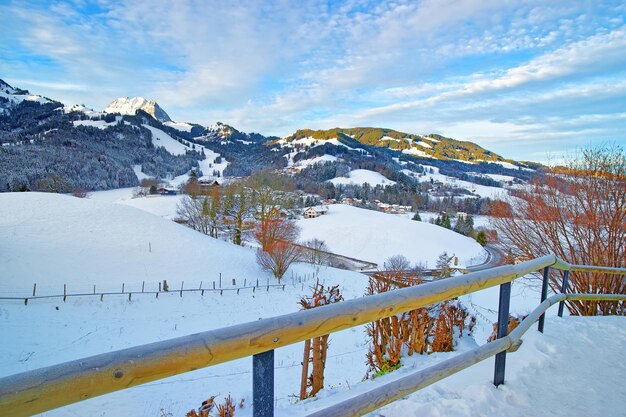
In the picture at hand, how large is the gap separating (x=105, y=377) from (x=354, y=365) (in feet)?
40.6

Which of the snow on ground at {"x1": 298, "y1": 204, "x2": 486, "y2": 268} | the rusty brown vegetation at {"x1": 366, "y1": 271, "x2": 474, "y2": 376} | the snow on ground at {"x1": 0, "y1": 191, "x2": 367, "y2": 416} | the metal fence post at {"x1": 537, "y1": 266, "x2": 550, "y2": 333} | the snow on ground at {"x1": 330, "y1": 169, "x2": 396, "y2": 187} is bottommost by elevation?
the snow on ground at {"x1": 298, "y1": 204, "x2": 486, "y2": 268}

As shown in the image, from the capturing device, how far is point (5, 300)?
15.5 metres

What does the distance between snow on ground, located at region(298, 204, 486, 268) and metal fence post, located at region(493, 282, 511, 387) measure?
1697 inches

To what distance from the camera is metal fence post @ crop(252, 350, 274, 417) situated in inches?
56.2

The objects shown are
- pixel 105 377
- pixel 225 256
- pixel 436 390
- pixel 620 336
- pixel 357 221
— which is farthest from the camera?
pixel 357 221

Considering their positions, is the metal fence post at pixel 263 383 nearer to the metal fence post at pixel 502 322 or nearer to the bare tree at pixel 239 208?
the metal fence post at pixel 502 322

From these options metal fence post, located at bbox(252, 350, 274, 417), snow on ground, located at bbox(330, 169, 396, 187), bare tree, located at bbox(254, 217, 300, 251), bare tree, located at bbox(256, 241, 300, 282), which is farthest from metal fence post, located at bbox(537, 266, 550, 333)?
snow on ground, located at bbox(330, 169, 396, 187)

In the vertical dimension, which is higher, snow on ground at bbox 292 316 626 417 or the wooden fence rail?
the wooden fence rail

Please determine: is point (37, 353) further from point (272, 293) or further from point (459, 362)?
point (459, 362)

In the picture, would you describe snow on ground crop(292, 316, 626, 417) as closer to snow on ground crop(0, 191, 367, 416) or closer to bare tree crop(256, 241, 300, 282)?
snow on ground crop(0, 191, 367, 416)

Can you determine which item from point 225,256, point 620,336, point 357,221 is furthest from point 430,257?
point 620,336

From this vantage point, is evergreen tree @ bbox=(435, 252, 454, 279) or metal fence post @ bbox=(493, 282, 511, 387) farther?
evergreen tree @ bbox=(435, 252, 454, 279)

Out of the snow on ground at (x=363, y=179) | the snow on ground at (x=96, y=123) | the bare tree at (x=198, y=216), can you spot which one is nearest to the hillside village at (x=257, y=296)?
the bare tree at (x=198, y=216)

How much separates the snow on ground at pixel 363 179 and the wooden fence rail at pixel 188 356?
149107 mm
